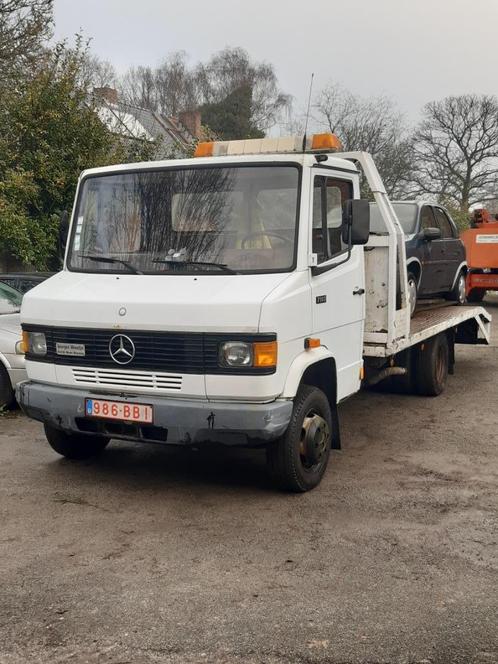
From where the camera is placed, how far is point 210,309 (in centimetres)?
455

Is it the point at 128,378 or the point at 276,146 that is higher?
the point at 276,146

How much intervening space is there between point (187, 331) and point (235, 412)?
60 cm

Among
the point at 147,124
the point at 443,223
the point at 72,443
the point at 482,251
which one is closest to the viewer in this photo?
the point at 72,443

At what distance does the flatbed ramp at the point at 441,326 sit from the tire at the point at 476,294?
959 centimetres

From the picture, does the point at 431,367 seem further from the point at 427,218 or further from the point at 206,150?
the point at 206,150

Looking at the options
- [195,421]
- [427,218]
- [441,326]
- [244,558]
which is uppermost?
[427,218]

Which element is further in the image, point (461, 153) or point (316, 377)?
point (461, 153)

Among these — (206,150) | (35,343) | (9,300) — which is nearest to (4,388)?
(9,300)

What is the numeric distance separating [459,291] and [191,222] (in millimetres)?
6309

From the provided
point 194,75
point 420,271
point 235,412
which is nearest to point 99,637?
point 235,412

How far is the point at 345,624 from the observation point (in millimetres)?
3379

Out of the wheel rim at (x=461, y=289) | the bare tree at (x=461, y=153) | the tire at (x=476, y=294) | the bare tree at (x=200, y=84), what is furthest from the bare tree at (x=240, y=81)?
the wheel rim at (x=461, y=289)

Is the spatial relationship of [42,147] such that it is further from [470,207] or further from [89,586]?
[470,207]

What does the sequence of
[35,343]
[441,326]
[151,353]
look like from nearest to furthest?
1. [151,353]
2. [35,343]
3. [441,326]
